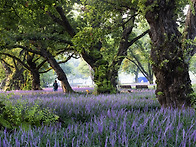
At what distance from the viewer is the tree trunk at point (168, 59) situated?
5.09 metres

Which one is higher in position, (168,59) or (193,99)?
(168,59)

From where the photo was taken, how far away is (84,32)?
9.27 m

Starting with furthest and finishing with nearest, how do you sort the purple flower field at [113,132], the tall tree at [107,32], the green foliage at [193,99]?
the tall tree at [107,32] < the green foliage at [193,99] < the purple flower field at [113,132]

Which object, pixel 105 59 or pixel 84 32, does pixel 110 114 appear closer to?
pixel 84 32

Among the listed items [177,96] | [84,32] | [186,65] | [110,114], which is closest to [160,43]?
[186,65]

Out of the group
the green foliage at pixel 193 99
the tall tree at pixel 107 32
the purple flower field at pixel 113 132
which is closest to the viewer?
the purple flower field at pixel 113 132

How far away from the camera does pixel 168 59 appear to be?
5121 mm

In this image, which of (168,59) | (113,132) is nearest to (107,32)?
(168,59)

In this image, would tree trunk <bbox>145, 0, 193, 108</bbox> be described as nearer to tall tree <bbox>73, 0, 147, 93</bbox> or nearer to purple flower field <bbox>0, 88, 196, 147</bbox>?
purple flower field <bbox>0, 88, 196, 147</bbox>

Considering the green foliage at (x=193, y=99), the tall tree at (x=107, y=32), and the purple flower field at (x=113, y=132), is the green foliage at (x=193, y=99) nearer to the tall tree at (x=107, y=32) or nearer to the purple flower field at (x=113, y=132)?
the purple flower field at (x=113, y=132)

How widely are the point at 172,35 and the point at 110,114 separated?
276 cm

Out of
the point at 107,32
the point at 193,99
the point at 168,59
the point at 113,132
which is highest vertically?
the point at 107,32

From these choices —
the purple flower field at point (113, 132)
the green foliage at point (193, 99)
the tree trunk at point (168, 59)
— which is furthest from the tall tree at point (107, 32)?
the purple flower field at point (113, 132)

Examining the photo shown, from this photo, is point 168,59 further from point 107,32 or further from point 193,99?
point 107,32
